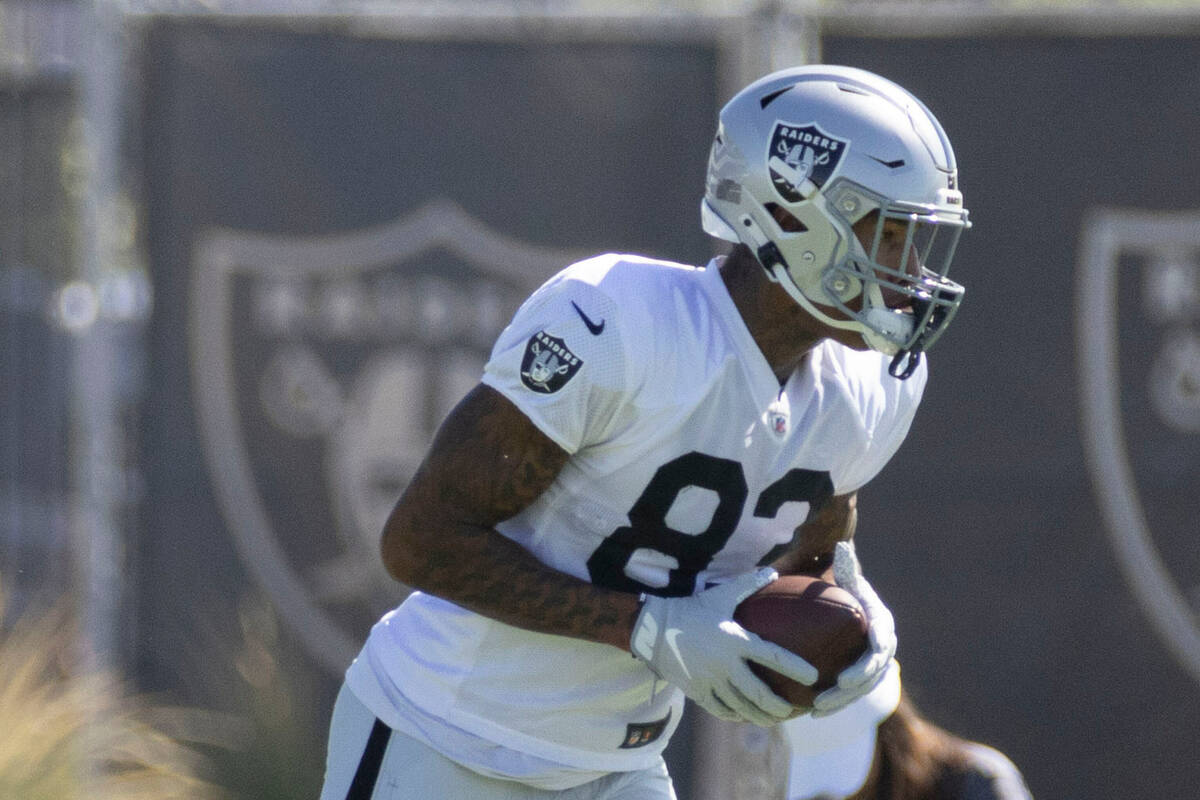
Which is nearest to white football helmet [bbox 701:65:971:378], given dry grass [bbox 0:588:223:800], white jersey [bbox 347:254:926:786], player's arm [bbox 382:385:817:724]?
white jersey [bbox 347:254:926:786]

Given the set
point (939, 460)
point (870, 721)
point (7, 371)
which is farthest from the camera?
point (7, 371)

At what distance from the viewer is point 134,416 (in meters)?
4.95

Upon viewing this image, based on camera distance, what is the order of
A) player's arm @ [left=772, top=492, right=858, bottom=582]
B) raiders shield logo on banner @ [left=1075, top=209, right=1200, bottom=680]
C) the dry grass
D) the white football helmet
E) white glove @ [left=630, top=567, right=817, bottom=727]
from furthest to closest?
raiders shield logo on banner @ [left=1075, top=209, right=1200, bottom=680]
the dry grass
player's arm @ [left=772, top=492, right=858, bottom=582]
the white football helmet
white glove @ [left=630, top=567, right=817, bottom=727]

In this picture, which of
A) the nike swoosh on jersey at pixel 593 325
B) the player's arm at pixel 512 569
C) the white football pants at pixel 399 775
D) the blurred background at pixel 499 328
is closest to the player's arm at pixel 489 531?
the player's arm at pixel 512 569

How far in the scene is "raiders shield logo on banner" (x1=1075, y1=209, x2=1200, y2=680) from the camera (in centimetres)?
450

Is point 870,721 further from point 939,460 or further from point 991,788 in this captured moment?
point 939,460

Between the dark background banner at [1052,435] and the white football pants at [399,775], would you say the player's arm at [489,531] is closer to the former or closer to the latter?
the white football pants at [399,775]

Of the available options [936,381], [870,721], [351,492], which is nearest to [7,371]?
[351,492]

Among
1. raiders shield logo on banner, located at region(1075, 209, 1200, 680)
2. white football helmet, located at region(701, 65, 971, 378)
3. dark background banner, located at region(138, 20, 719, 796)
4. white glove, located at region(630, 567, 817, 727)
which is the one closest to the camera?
white glove, located at region(630, 567, 817, 727)

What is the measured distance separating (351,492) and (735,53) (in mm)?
1754

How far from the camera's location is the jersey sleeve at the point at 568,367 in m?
2.37

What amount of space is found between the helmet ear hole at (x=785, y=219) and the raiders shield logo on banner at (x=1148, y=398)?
7.47ft

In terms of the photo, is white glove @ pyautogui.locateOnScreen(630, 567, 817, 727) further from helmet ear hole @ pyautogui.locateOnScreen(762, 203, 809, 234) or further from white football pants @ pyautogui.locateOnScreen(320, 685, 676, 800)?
helmet ear hole @ pyautogui.locateOnScreen(762, 203, 809, 234)

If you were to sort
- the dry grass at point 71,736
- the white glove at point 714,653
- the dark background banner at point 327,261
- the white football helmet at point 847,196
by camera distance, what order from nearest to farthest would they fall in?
the white glove at point 714,653 < the white football helmet at point 847,196 < the dry grass at point 71,736 < the dark background banner at point 327,261
